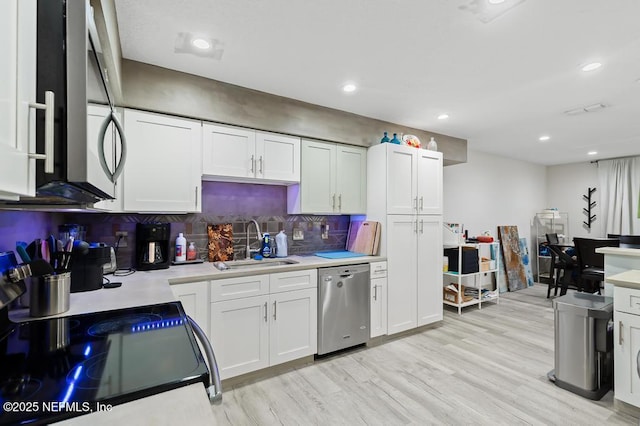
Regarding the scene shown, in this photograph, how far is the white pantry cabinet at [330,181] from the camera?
3.09 m

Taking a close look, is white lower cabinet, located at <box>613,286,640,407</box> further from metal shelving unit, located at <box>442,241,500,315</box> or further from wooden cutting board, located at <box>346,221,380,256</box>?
metal shelving unit, located at <box>442,241,500,315</box>

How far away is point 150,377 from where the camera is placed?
799 mm

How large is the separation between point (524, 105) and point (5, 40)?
12.5ft

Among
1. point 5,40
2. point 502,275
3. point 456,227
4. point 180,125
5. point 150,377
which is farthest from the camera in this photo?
point 502,275

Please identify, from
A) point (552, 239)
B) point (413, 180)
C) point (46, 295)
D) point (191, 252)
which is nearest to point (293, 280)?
point (191, 252)

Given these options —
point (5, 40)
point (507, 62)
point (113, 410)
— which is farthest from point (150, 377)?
point (507, 62)

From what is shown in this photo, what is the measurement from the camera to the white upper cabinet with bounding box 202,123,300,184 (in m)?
2.58

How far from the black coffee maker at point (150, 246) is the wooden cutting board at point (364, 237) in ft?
6.45

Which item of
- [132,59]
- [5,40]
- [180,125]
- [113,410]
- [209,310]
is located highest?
[132,59]

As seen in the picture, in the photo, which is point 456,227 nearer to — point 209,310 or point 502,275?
point 502,275

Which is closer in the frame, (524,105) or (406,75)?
(406,75)

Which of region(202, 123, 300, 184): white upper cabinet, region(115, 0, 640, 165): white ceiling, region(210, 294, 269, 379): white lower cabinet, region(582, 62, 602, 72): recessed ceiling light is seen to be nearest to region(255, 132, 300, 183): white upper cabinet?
region(202, 123, 300, 184): white upper cabinet

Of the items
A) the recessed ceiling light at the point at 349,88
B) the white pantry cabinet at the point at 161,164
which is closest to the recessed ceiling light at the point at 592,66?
the recessed ceiling light at the point at 349,88

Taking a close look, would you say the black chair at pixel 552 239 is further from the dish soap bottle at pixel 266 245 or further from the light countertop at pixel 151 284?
the dish soap bottle at pixel 266 245
